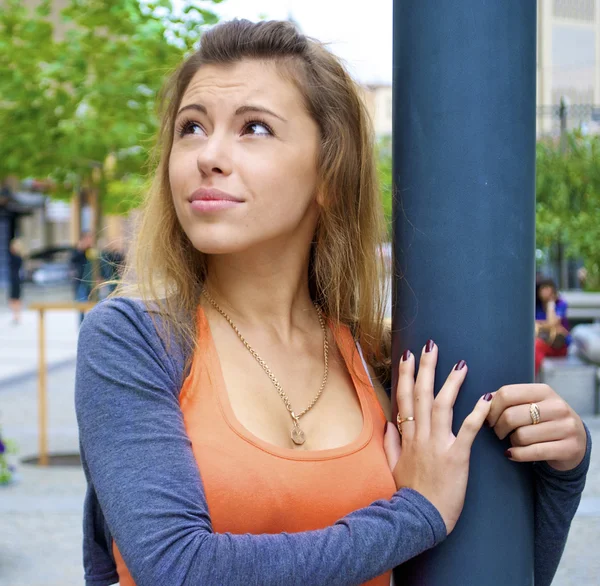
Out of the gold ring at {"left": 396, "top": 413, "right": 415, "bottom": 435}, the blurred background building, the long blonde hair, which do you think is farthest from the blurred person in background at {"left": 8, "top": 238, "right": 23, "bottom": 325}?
the gold ring at {"left": 396, "top": 413, "right": 415, "bottom": 435}

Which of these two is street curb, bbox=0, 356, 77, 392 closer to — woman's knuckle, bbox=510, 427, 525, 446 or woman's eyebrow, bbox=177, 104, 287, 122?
woman's eyebrow, bbox=177, 104, 287, 122

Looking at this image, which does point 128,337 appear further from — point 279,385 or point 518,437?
point 518,437

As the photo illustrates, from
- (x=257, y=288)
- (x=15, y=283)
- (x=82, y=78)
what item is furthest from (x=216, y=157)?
(x=15, y=283)

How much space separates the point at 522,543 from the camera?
1512 millimetres

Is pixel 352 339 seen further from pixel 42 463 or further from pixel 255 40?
pixel 42 463

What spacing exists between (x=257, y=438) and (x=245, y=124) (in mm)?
559

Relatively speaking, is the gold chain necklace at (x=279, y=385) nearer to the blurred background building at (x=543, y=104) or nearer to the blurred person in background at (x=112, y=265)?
the blurred person in background at (x=112, y=265)

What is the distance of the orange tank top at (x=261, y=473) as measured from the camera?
149 centimetres

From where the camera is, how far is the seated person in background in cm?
998

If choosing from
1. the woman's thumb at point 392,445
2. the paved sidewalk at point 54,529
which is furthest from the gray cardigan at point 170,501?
the paved sidewalk at point 54,529

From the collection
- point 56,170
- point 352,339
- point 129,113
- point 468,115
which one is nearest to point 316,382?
point 352,339

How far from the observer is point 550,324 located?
1017cm

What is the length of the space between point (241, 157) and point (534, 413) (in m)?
0.66

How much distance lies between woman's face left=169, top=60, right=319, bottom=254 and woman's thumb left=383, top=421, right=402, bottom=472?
0.42 m
